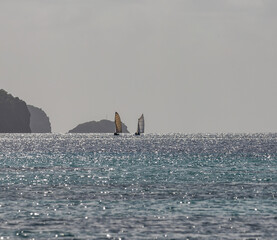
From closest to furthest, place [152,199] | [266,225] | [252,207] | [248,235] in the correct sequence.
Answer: [248,235] → [266,225] → [252,207] → [152,199]

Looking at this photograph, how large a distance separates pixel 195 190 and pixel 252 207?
13442 millimetres

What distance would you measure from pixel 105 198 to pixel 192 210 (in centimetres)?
981

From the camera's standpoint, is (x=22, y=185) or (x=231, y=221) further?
(x=22, y=185)

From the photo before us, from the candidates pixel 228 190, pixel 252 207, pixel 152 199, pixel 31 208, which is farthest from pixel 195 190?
pixel 31 208

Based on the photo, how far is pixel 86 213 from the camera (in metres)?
47.8

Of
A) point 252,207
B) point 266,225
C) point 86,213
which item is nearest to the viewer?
point 266,225

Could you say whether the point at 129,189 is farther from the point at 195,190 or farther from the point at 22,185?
the point at 22,185

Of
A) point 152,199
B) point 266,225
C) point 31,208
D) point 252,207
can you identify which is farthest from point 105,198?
point 266,225

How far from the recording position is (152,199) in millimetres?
56469

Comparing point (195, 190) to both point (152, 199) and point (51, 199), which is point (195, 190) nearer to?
point (152, 199)

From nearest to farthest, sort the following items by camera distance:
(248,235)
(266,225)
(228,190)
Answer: (248,235), (266,225), (228,190)

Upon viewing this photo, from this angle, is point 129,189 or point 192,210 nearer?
point 192,210

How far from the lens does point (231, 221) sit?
4453cm

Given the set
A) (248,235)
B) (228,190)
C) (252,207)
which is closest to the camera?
(248,235)
